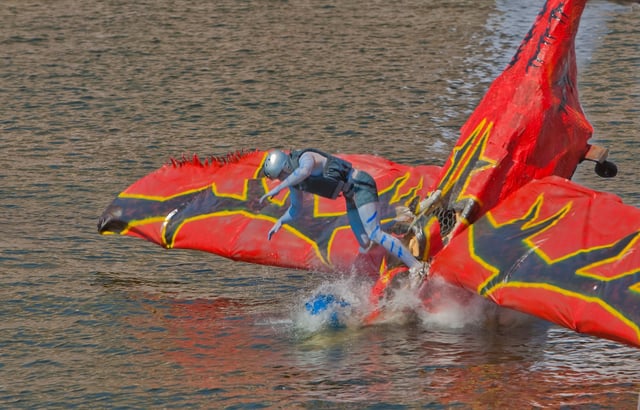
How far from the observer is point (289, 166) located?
12.1 m

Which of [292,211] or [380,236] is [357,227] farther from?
[292,211]

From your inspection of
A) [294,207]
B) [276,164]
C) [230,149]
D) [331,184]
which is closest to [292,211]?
[294,207]

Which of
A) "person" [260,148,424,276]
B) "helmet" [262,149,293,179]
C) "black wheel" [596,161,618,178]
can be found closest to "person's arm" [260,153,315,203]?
"person" [260,148,424,276]

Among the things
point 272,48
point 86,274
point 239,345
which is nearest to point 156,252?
point 86,274

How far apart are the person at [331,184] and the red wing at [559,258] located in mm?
500

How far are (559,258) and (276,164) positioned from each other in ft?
9.26

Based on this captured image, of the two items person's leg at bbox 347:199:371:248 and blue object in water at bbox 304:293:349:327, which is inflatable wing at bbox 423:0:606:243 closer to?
person's leg at bbox 347:199:371:248

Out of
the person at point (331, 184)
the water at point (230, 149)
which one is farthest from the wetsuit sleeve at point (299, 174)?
the water at point (230, 149)

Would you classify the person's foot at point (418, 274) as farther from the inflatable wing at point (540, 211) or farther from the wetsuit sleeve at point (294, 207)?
the wetsuit sleeve at point (294, 207)

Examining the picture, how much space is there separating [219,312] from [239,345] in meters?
1.02

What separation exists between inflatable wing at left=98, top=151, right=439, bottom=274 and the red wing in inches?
50.3

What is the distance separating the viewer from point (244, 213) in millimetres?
13773

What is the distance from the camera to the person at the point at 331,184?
11977 mm

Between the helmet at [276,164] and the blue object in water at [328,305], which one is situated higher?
the helmet at [276,164]
